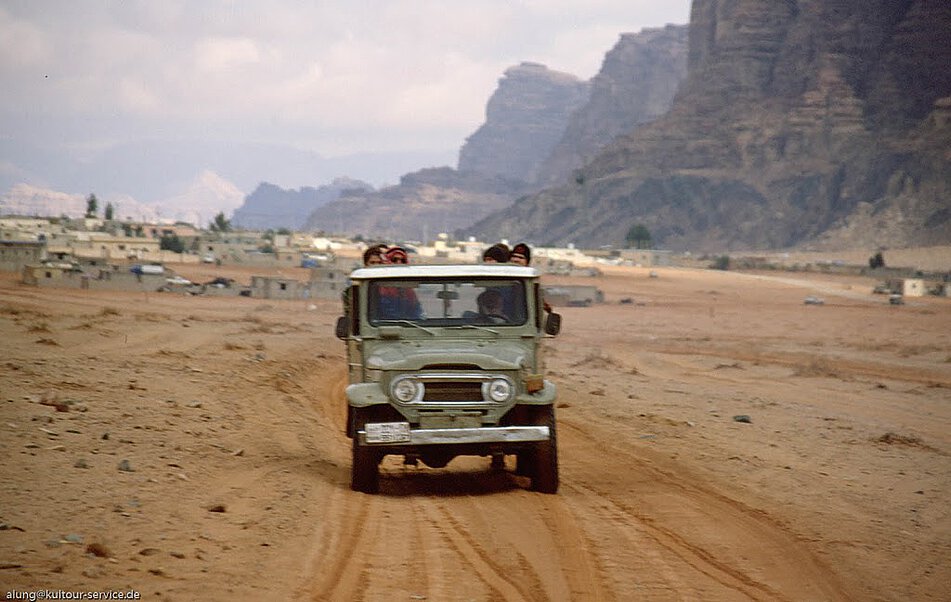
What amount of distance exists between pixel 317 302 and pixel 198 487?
60.1m

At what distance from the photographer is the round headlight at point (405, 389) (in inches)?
464

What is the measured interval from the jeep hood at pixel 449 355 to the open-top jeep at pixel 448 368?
0.04 feet

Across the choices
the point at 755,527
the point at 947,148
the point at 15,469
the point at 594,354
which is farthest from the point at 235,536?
the point at 947,148

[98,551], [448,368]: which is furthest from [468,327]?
[98,551]

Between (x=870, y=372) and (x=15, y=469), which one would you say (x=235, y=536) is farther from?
(x=870, y=372)

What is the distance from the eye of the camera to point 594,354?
38.7 metres

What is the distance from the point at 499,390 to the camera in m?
11.9

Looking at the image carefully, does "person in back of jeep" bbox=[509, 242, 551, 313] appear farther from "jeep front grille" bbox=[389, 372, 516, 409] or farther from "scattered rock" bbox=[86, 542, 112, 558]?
"scattered rock" bbox=[86, 542, 112, 558]

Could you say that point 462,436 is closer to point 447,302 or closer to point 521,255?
point 447,302

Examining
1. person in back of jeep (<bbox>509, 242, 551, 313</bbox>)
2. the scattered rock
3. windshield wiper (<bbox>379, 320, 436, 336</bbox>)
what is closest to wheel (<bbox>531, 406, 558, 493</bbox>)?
windshield wiper (<bbox>379, 320, 436, 336</bbox>)

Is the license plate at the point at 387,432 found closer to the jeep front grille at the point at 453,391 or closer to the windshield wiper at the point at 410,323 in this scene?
the jeep front grille at the point at 453,391

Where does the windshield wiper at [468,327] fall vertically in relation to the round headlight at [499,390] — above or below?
above

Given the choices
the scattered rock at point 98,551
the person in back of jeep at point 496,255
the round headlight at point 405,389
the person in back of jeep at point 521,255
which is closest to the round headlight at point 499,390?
the round headlight at point 405,389

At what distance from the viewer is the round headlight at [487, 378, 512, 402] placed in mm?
11867
